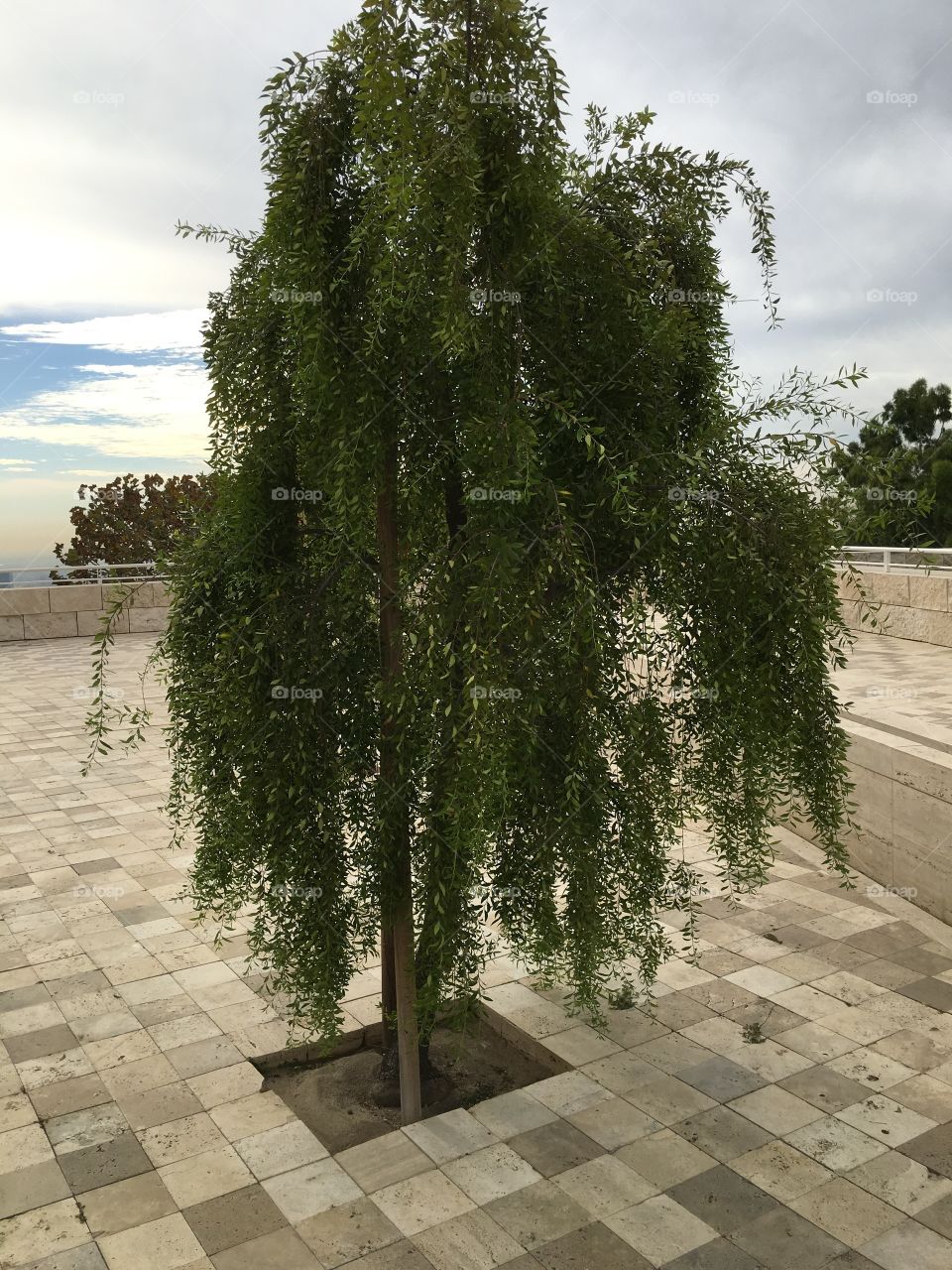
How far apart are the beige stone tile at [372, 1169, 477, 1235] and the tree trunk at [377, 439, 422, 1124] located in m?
0.60

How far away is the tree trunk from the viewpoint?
16.5 ft

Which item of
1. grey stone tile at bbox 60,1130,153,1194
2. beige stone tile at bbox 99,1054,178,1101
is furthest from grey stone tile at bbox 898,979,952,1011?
grey stone tile at bbox 60,1130,153,1194

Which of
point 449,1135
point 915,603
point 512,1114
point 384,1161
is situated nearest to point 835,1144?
point 512,1114

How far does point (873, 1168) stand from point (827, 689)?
7.66 ft

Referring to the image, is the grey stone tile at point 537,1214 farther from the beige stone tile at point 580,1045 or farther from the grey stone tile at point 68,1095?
the grey stone tile at point 68,1095

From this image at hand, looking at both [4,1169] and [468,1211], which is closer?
[468,1211]

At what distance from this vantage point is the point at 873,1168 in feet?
16.8

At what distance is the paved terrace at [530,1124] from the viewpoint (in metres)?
4.64

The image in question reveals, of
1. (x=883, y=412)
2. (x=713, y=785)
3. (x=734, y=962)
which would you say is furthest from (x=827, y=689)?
(x=883, y=412)

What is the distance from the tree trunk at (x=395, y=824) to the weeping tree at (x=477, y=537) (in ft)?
0.07

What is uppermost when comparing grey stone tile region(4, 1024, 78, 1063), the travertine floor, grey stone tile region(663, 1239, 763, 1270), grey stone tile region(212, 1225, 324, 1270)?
the travertine floor

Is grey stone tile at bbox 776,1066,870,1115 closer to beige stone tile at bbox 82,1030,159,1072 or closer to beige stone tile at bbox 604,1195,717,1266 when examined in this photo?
beige stone tile at bbox 604,1195,717,1266

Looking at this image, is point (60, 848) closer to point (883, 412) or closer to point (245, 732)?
point (245, 732)

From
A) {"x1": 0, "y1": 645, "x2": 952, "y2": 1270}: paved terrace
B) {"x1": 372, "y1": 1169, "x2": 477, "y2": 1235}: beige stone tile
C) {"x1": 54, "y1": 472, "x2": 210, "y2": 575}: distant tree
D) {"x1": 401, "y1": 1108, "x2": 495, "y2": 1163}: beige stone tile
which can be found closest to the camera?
{"x1": 0, "y1": 645, "x2": 952, "y2": 1270}: paved terrace
